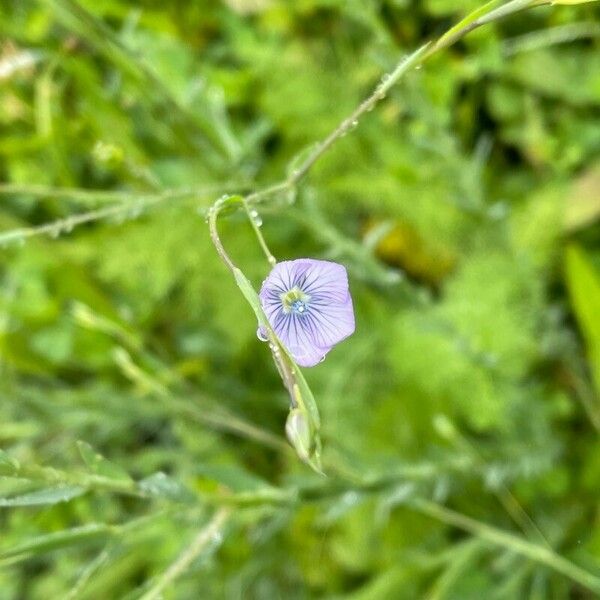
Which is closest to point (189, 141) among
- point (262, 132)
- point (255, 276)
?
point (262, 132)

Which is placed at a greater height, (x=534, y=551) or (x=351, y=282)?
(x=351, y=282)

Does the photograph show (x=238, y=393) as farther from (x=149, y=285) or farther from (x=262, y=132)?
(x=262, y=132)

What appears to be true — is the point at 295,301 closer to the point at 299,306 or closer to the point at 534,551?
the point at 299,306

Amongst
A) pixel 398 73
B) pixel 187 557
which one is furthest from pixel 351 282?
pixel 398 73

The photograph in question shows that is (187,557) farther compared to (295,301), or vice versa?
(187,557)

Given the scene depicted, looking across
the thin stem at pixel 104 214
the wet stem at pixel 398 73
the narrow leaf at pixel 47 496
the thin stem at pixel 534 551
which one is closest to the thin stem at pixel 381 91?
the wet stem at pixel 398 73
